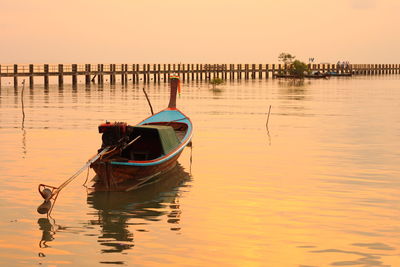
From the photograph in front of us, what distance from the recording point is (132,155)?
22266 millimetres

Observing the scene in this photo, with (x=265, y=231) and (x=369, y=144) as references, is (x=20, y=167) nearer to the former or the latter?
(x=265, y=231)

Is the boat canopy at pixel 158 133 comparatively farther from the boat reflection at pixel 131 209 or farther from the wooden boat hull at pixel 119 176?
the wooden boat hull at pixel 119 176

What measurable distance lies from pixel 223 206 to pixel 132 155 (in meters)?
4.65

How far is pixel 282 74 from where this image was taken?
13762 cm

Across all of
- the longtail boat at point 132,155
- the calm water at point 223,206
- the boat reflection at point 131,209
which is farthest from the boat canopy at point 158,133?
the calm water at point 223,206

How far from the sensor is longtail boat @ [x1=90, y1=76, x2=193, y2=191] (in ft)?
66.4

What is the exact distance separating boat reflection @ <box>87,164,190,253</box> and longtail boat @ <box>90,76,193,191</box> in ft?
1.12

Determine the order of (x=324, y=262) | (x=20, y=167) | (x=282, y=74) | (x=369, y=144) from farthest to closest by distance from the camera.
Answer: (x=282, y=74) → (x=369, y=144) → (x=20, y=167) → (x=324, y=262)

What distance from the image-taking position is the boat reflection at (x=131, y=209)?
51.3ft

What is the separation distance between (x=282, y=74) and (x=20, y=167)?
379ft

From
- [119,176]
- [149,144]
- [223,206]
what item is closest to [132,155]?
[149,144]

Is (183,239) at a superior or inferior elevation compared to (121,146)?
inferior

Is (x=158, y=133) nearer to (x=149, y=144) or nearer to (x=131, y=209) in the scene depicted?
(x=149, y=144)

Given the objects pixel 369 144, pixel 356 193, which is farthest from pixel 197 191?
pixel 369 144
